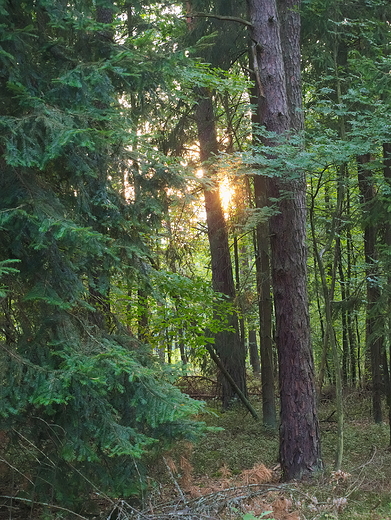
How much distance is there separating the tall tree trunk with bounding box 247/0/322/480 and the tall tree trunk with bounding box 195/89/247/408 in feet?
12.4

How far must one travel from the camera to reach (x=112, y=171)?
18.7ft

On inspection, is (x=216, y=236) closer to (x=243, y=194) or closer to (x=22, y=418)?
(x=243, y=194)

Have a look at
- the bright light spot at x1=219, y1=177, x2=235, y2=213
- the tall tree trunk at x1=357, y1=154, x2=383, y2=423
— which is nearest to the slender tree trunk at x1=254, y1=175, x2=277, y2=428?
the bright light spot at x1=219, y1=177, x2=235, y2=213

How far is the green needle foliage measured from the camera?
4160mm

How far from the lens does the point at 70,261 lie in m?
4.89

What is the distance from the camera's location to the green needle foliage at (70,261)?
4160 mm

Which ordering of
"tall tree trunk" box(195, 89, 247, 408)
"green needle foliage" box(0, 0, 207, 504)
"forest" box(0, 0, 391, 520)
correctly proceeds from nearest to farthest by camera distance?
"green needle foliage" box(0, 0, 207, 504)
"forest" box(0, 0, 391, 520)
"tall tree trunk" box(195, 89, 247, 408)

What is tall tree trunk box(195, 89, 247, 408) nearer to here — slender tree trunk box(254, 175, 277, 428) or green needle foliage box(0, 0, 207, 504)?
slender tree trunk box(254, 175, 277, 428)

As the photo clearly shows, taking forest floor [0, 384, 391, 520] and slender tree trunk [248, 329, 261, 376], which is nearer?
forest floor [0, 384, 391, 520]

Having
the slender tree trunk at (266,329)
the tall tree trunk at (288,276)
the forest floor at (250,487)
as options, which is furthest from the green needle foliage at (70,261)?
the slender tree trunk at (266,329)

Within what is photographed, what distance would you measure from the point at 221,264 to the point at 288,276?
A: 4.86 meters

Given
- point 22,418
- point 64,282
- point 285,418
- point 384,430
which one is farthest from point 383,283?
point 22,418

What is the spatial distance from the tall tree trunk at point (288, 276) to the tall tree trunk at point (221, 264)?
377 centimetres

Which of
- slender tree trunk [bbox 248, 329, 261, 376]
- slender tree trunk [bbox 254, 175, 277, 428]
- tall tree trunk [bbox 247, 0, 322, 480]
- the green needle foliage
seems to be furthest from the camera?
slender tree trunk [bbox 248, 329, 261, 376]
